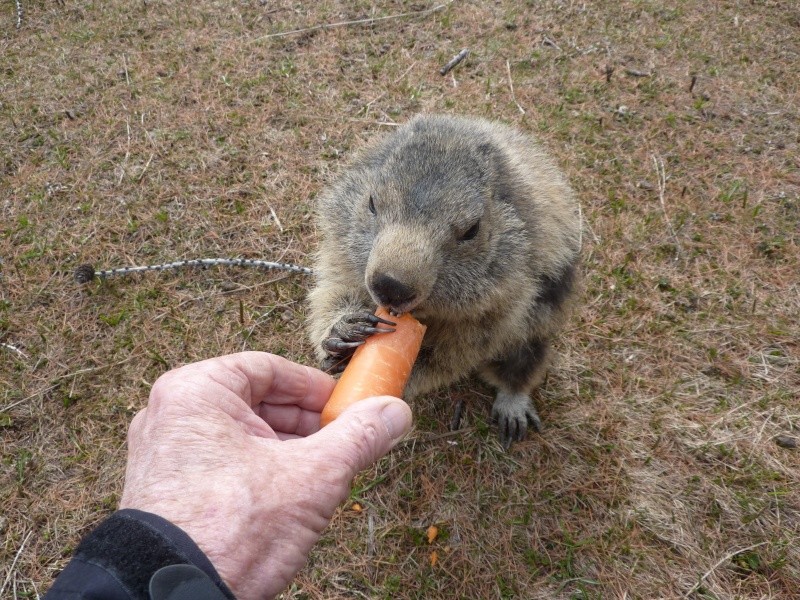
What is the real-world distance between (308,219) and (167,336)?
5.62 feet

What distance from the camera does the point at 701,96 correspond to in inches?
244

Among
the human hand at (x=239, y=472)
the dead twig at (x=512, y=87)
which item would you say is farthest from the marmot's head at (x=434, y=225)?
the dead twig at (x=512, y=87)

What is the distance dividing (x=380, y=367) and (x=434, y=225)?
0.76 metres

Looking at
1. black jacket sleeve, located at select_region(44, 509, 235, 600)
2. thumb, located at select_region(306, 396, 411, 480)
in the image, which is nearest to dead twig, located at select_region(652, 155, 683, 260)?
thumb, located at select_region(306, 396, 411, 480)

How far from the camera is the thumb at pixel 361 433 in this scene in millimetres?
2053

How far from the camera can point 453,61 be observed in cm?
664

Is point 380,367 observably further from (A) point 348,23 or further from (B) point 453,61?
(A) point 348,23

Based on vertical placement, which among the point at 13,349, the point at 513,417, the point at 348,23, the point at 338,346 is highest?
the point at 348,23

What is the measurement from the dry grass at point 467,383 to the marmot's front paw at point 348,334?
1162 mm

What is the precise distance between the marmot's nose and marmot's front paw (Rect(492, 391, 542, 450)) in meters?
1.75

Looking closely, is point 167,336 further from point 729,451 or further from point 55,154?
point 729,451

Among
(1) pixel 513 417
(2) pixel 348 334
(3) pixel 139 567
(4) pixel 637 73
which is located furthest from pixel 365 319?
(4) pixel 637 73

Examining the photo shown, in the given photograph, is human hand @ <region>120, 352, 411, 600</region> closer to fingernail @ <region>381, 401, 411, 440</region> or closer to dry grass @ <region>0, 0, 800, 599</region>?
fingernail @ <region>381, 401, 411, 440</region>

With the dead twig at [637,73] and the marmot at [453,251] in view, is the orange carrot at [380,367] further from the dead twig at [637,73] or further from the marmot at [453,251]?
the dead twig at [637,73]
